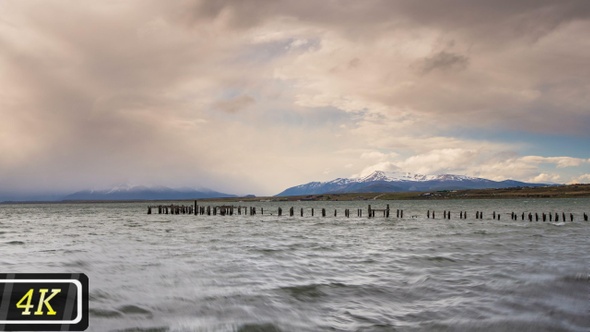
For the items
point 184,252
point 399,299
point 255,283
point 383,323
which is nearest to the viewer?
point 383,323

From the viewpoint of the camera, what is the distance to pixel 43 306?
12141 millimetres

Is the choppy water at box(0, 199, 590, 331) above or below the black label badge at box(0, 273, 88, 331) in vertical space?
below

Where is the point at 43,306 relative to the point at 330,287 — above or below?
above

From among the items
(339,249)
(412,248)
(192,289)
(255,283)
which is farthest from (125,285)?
(412,248)

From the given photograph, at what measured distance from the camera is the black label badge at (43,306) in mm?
10290

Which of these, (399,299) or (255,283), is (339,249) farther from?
(399,299)

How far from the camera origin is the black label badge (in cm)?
1029

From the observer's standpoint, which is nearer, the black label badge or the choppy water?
the black label badge

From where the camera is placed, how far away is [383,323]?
11.0 meters

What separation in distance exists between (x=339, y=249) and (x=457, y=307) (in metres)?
16.1

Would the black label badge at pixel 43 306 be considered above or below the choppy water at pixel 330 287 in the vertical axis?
above

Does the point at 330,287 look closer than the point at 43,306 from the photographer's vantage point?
No

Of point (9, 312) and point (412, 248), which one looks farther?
point (412, 248)

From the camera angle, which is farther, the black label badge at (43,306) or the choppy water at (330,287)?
the choppy water at (330,287)
